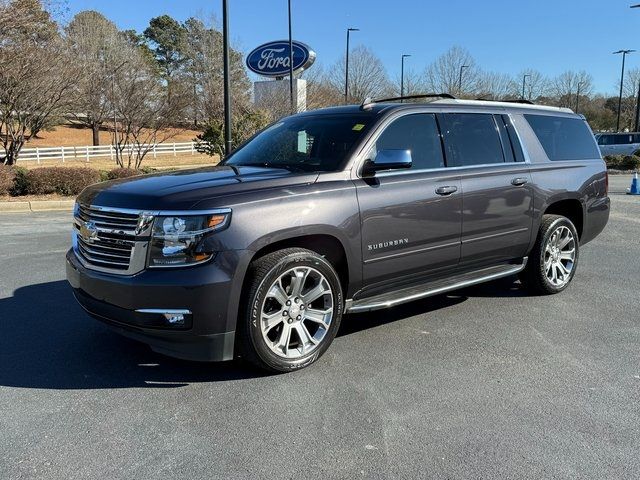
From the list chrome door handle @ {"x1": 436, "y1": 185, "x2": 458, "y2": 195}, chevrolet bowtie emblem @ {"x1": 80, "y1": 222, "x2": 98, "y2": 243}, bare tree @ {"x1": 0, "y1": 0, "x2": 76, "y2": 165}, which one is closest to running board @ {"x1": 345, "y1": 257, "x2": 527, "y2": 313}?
chrome door handle @ {"x1": 436, "y1": 185, "x2": 458, "y2": 195}

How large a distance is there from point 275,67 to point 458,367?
2438cm

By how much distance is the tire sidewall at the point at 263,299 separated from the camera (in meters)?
3.72

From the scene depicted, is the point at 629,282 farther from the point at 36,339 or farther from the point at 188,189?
the point at 36,339

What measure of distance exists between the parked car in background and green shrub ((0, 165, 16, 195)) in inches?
1165

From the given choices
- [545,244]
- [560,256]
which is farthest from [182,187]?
[560,256]

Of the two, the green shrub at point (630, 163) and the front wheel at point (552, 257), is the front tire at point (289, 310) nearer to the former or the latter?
the front wheel at point (552, 257)

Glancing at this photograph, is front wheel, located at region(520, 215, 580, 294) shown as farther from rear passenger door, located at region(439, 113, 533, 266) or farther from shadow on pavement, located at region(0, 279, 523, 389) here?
shadow on pavement, located at region(0, 279, 523, 389)

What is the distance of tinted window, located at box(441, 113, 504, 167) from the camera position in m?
5.00

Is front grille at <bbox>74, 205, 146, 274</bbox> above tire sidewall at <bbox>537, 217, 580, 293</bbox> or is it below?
above

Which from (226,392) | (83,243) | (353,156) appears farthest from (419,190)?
(83,243)

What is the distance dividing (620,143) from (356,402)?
34830mm

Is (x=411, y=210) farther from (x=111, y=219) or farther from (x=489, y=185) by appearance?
(x=111, y=219)

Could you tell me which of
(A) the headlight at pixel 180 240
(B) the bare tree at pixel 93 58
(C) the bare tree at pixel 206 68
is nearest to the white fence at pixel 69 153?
(B) the bare tree at pixel 93 58

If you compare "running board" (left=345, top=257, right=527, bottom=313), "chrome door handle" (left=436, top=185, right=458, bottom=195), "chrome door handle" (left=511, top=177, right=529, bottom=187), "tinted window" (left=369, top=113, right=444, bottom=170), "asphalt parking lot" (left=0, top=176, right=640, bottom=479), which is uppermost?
"tinted window" (left=369, top=113, right=444, bottom=170)
